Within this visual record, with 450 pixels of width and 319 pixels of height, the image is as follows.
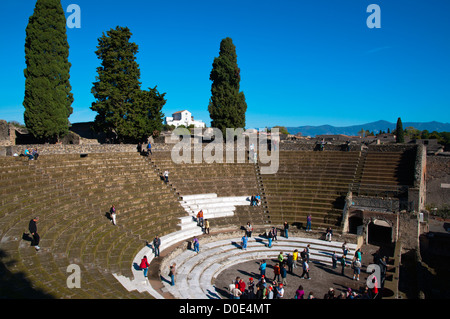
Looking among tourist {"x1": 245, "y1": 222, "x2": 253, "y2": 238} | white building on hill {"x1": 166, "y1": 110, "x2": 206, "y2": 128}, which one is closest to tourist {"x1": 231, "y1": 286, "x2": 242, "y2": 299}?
tourist {"x1": 245, "y1": 222, "x2": 253, "y2": 238}

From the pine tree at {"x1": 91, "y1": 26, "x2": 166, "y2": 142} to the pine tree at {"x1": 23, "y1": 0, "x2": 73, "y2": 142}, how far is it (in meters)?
3.47

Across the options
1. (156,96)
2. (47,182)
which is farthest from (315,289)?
(156,96)

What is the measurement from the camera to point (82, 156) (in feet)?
65.7

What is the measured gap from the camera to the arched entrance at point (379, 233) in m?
19.3

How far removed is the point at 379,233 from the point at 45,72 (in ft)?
92.1

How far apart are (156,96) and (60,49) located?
916 cm

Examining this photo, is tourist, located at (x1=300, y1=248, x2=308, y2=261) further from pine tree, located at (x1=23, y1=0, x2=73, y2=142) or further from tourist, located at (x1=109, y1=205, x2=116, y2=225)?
pine tree, located at (x1=23, y1=0, x2=73, y2=142)

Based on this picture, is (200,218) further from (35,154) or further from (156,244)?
(35,154)

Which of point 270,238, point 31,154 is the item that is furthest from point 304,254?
point 31,154

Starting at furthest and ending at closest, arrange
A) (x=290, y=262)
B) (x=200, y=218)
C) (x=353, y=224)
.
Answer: (x=353, y=224), (x=200, y=218), (x=290, y=262)

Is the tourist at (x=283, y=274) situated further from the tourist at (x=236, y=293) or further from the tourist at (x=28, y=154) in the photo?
the tourist at (x=28, y=154)

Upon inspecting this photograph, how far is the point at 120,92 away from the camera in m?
26.8

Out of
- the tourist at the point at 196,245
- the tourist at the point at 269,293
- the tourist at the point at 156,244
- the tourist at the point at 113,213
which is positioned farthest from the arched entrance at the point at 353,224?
the tourist at the point at 113,213
